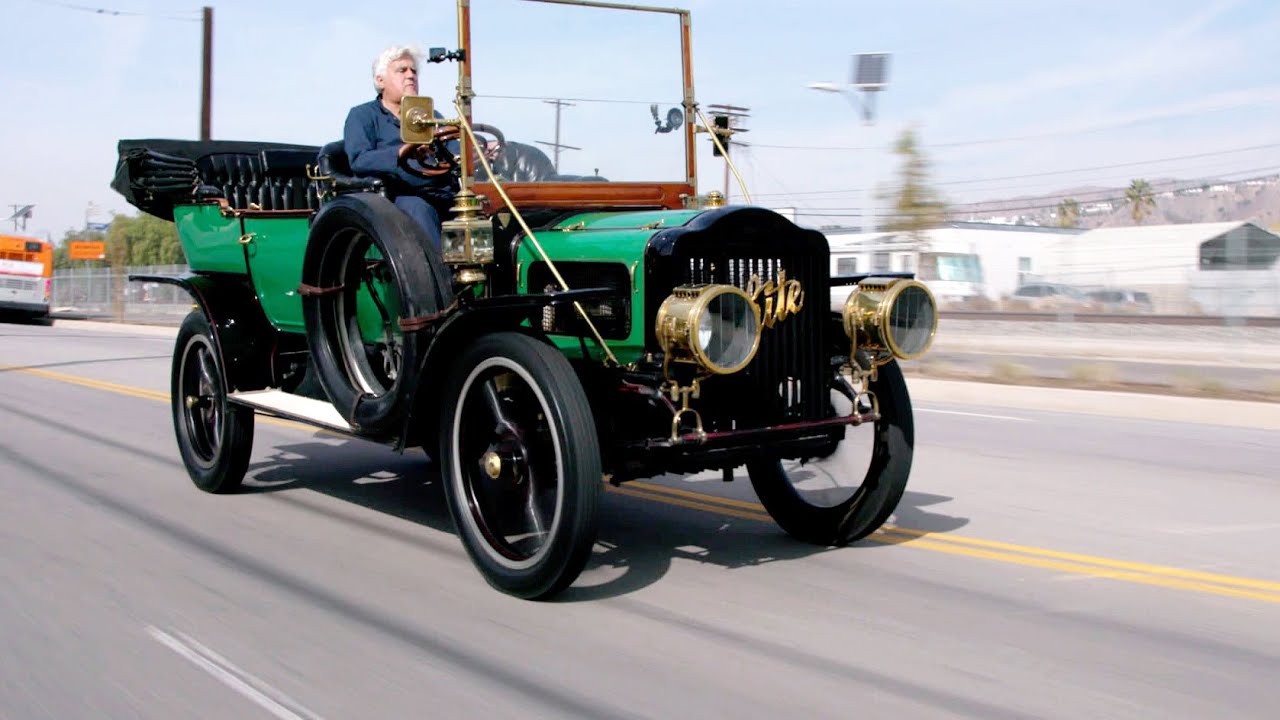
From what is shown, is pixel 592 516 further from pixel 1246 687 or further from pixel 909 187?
pixel 909 187

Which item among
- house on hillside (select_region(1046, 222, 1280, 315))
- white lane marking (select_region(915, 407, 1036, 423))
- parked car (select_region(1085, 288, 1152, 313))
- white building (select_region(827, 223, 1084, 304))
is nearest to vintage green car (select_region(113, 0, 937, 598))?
white lane marking (select_region(915, 407, 1036, 423))

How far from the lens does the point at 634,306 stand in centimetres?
475

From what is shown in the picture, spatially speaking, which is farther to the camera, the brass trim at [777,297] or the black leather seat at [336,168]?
the black leather seat at [336,168]

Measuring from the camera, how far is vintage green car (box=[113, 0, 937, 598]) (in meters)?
4.55

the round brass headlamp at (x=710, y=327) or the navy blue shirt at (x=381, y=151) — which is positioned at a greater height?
the navy blue shirt at (x=381, y=151)

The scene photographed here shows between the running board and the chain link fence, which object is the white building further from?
the chain link fence

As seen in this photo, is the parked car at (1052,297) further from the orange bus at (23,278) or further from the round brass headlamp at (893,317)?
the orange bus at (23,278)

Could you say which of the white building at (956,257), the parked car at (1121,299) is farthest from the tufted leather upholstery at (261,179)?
A: the parked car at (1121,299)

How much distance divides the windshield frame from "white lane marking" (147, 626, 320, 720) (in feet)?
7.39

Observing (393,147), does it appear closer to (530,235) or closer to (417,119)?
(417,119)

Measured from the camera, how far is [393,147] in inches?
236

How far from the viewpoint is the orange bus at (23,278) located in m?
33.2

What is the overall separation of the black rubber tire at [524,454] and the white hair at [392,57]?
2.23m

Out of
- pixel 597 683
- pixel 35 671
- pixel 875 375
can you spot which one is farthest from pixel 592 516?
pixel 35 671
